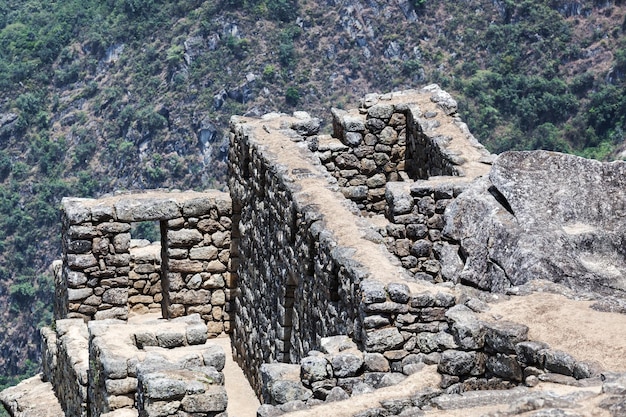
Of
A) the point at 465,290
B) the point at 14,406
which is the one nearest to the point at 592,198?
the point at 465,290

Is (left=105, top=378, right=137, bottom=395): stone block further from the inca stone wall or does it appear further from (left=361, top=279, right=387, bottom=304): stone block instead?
(left=361, top=279, right=387, bottom=304): stone block

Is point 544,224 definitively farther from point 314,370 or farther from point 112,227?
point 112,227

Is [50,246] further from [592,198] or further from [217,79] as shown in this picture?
[592,198]

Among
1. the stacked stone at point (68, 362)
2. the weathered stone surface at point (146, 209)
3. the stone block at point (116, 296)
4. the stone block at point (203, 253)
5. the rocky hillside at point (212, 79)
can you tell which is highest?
the rocky hillside at point (212, 79)

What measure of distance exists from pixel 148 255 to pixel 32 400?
2.59 metres

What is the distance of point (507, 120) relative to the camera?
8769cm

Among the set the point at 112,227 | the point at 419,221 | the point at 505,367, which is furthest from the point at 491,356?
the point at 112,227

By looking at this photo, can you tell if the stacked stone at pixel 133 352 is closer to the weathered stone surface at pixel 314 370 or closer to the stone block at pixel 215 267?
the weathered stone surface at pixel 314 370

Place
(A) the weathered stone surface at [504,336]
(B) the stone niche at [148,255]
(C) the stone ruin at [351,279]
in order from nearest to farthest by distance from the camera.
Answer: (A) the weathered stone surface at [504,336] → (C) the stone ruin at [351,279] → (B) the stone niche at [148,255]

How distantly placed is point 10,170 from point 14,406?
97194 mm

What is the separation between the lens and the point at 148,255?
20.3m

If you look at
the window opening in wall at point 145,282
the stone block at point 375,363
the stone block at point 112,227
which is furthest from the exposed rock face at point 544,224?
the window opening in wall at point 145,282

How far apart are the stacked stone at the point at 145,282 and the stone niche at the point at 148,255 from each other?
14 mm

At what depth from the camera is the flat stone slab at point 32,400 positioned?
1847cm
